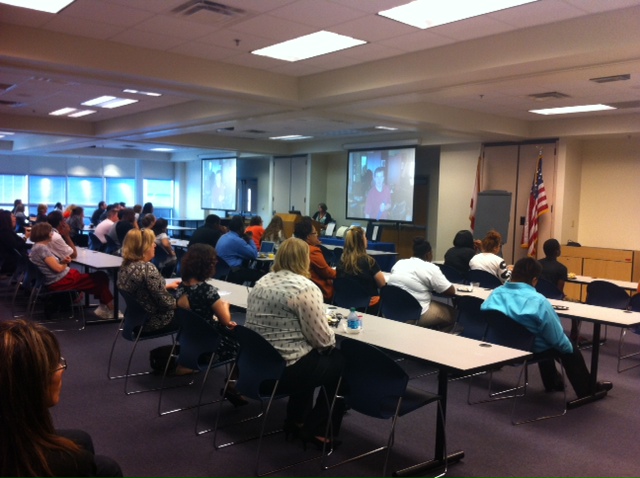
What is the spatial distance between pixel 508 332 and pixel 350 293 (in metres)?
2.02

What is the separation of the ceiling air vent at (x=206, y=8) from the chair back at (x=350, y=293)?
2.71 meters

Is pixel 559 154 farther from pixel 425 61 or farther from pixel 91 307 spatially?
pixel 91 307

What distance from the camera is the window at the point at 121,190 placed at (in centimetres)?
2044

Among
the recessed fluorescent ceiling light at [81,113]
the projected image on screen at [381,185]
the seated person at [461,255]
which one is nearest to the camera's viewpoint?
the seated person at [461,255]

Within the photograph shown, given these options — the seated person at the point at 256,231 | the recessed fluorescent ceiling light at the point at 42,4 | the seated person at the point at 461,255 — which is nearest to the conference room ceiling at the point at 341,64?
the recessed fluorescent ceiling light at the point at 42,4

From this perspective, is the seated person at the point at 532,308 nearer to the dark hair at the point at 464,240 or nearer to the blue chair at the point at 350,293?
the blue chair at the point at 350,293

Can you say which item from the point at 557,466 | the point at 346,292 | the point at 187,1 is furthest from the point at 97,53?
the point at 557,466

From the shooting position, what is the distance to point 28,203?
18.7m

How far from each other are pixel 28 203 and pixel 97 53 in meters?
14.5

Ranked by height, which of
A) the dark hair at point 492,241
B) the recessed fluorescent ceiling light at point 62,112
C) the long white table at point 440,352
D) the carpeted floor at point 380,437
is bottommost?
the carpeted floor at point 380,437

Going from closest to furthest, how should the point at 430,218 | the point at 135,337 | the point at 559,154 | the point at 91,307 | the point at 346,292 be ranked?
the point at 135,337 → the point at 346,292 → the point at 91,307 → the point at 559,154 → the point at 430,218

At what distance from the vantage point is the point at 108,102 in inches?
395

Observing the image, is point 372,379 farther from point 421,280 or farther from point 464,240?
point 464,240

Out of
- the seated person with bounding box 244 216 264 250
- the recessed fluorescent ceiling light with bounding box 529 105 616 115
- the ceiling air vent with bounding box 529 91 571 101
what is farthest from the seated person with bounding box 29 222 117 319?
the recessed fluorescent ceiling light with bounding box 529 105 616 115
